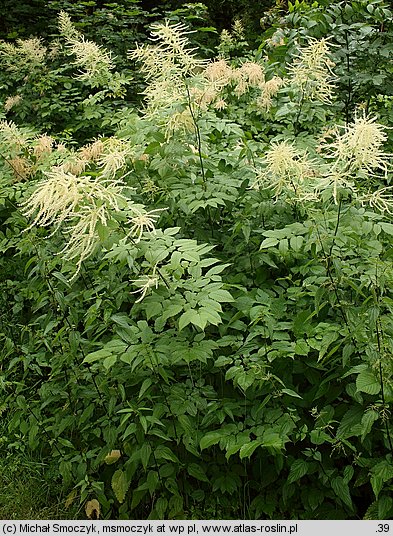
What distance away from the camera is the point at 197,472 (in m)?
2.87

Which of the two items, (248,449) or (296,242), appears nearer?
(248,449)

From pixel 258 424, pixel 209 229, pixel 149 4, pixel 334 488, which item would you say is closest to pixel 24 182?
pixel 209 229

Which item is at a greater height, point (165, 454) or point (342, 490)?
point (165, 454)

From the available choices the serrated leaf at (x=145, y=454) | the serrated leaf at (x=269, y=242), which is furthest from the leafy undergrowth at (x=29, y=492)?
the serrated leaf at (x=269, y=242)

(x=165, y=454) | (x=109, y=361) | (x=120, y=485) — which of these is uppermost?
(x=109, y=361)

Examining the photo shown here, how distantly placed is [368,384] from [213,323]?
0.62 m

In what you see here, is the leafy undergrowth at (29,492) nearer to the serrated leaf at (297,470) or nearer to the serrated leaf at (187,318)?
the serrated leaf at (297,470)

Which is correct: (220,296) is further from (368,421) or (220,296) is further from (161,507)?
(161,507)

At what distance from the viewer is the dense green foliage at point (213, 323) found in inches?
102

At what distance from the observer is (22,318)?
4152mm

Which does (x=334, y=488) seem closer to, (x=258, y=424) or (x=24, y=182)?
(x=258, y=424)

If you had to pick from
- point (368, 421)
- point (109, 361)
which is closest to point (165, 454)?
point (109, 361)

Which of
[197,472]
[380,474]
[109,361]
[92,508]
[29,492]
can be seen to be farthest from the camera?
[29,492]
